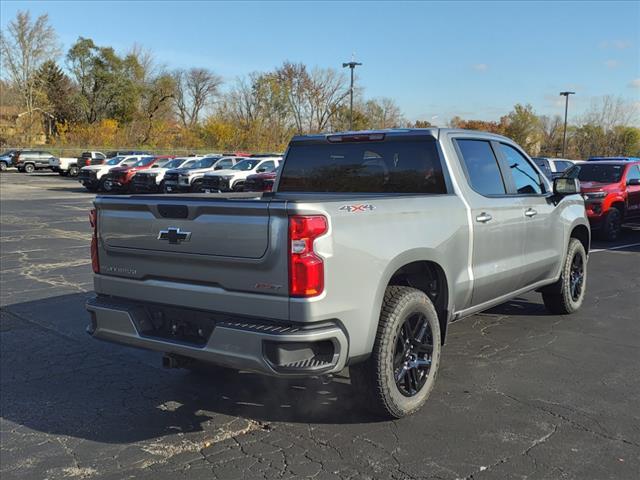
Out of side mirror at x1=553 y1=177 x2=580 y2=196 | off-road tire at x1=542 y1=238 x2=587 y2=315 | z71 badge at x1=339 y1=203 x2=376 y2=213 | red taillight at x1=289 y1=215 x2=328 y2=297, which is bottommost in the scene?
off-road tire at x1=542 y1=238 x2=587 y2=315

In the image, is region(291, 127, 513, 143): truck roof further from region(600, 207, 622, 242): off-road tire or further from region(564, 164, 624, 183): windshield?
region(564, 164, 624, 183): windshield

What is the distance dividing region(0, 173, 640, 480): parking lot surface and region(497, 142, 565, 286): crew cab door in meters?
0.71

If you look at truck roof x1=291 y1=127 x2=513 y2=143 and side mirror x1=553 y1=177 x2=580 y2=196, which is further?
side mirror x1=553 y1=177 x2=580 y2=196

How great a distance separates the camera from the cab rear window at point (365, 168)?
4824 mm

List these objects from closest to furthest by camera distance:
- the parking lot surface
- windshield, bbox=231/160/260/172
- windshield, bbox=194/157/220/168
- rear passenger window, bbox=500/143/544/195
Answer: the parking lot surface → rear passenger window, bbox=500/143/544/195 → windshield, bbox=231/160/260/172 → windshield, bbox=194/157/220/168

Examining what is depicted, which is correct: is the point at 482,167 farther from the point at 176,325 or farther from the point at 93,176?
the point at 93,176

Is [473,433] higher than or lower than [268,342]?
lower

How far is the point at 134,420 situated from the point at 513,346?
3.43 meters

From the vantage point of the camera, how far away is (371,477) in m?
3.27

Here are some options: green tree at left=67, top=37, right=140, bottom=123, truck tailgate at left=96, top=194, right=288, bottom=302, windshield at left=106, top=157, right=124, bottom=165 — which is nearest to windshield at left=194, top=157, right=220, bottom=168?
windshield at left=106, top=157, right=124, bottom=165

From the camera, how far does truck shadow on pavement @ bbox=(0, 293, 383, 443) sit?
4.01 m

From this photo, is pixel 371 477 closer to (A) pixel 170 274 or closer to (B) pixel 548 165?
(A) pixel 170 274

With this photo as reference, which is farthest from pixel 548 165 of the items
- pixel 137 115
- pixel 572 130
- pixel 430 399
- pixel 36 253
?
pixel 137 115

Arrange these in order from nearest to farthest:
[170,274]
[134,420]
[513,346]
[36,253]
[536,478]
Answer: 1. [536,478]
2. [170,274]
3. [134,420]
4. [513,346]
5. [36,253]
